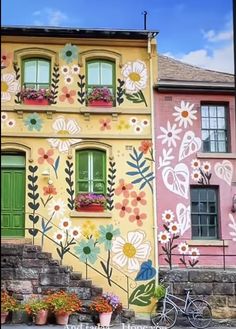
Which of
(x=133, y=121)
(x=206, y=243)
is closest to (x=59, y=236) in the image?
(x=133, y=121)

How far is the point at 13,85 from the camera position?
13.9 m

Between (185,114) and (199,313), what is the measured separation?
19.1 feet

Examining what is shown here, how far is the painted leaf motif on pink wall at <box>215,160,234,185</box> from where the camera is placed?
14.0 meters

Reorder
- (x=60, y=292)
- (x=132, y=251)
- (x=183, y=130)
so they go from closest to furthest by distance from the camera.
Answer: (x=60, y=292) < (x=132, y=251) < (x=183, y=130)

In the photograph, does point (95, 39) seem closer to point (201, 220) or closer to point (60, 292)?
point (201, 220)

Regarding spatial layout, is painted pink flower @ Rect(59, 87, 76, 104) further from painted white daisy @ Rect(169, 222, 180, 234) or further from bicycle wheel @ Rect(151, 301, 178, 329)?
bicycle wheel @ Rect(151, 301, 178, 329)

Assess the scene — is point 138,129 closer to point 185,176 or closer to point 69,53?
point 185,176

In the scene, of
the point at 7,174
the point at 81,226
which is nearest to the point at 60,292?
the point at 81,226

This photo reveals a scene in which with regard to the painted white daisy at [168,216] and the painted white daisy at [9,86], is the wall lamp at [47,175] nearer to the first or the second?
the painted white daisy at [9,86]

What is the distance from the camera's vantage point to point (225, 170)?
46.1 feet

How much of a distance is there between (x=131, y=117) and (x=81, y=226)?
3550 mm

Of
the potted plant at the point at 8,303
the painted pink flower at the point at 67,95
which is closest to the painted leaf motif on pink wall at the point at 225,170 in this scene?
the painted pink flower at the point at 67,95

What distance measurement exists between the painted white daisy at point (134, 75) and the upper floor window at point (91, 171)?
2.19 m

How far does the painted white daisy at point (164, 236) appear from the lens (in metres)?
13.5
